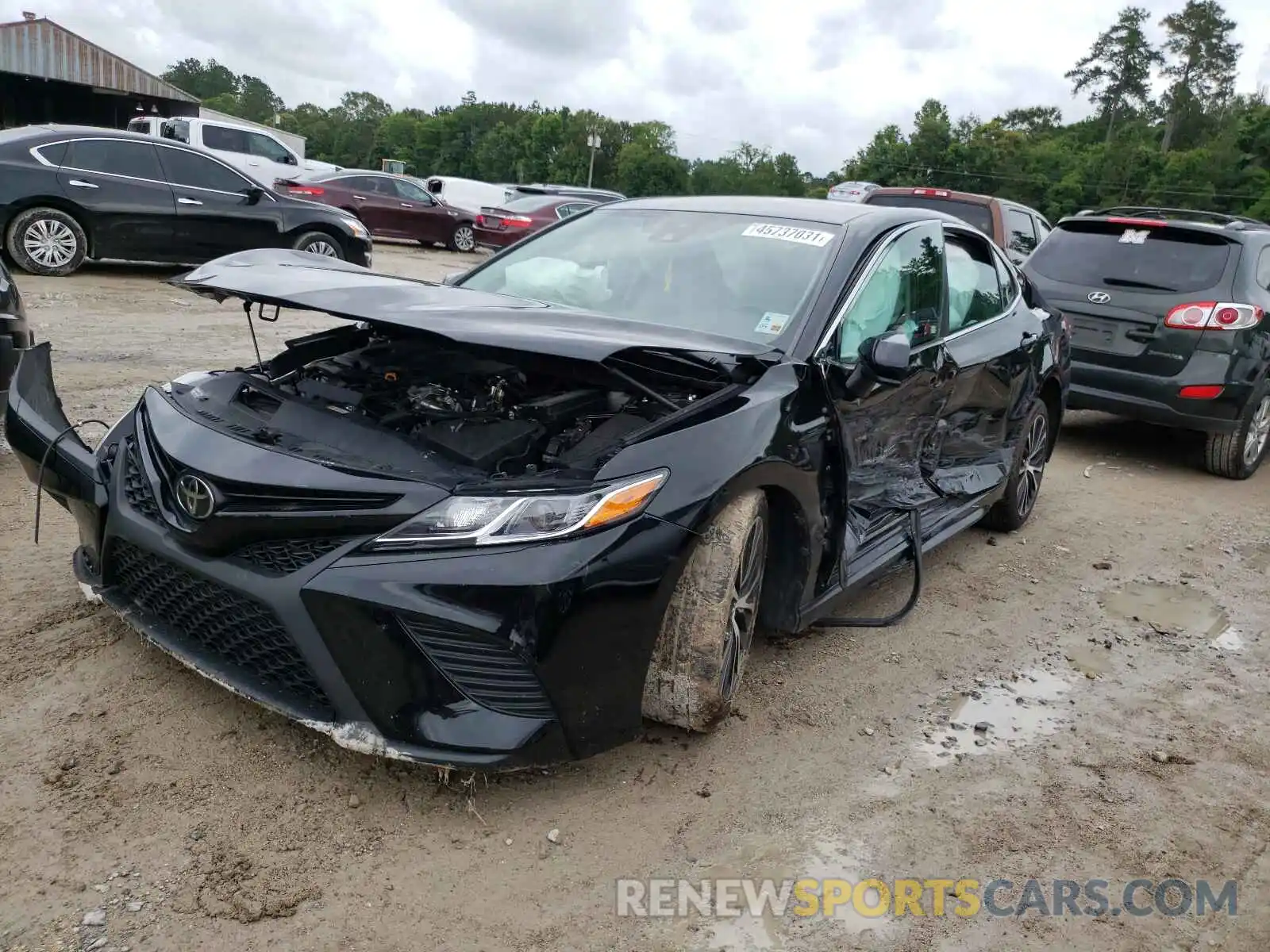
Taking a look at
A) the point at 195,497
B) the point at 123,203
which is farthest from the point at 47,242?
the point at 195,497

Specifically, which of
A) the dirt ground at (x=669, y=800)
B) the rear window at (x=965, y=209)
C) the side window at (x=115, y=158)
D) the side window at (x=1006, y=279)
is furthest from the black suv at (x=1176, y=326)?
the side window at (x=115, y=158)

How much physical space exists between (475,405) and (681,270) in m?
1.08

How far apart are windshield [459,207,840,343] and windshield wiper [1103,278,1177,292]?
420cm

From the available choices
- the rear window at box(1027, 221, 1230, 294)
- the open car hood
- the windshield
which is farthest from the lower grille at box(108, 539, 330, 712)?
the rear window at box(1027, 221, 1230, 294)

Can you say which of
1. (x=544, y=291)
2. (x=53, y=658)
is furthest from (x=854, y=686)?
(x=53, y=658)

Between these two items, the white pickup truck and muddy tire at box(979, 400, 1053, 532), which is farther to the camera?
the white pickup truck

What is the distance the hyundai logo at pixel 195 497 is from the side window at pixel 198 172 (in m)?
9.51

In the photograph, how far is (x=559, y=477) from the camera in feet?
8.86

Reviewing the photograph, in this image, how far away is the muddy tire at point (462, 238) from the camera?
2042 centimetres

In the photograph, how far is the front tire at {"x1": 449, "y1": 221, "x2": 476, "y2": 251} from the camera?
2044cm

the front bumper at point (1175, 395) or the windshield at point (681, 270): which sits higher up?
the windshield at point (681, 270)

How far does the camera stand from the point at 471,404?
10.6 feet

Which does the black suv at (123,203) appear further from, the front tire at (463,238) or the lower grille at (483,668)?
the lower grille at (483,668)

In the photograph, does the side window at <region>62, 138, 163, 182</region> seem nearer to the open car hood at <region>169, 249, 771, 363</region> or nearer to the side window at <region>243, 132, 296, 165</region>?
the open car hood at <region>169, 249, 771, 363</region>
